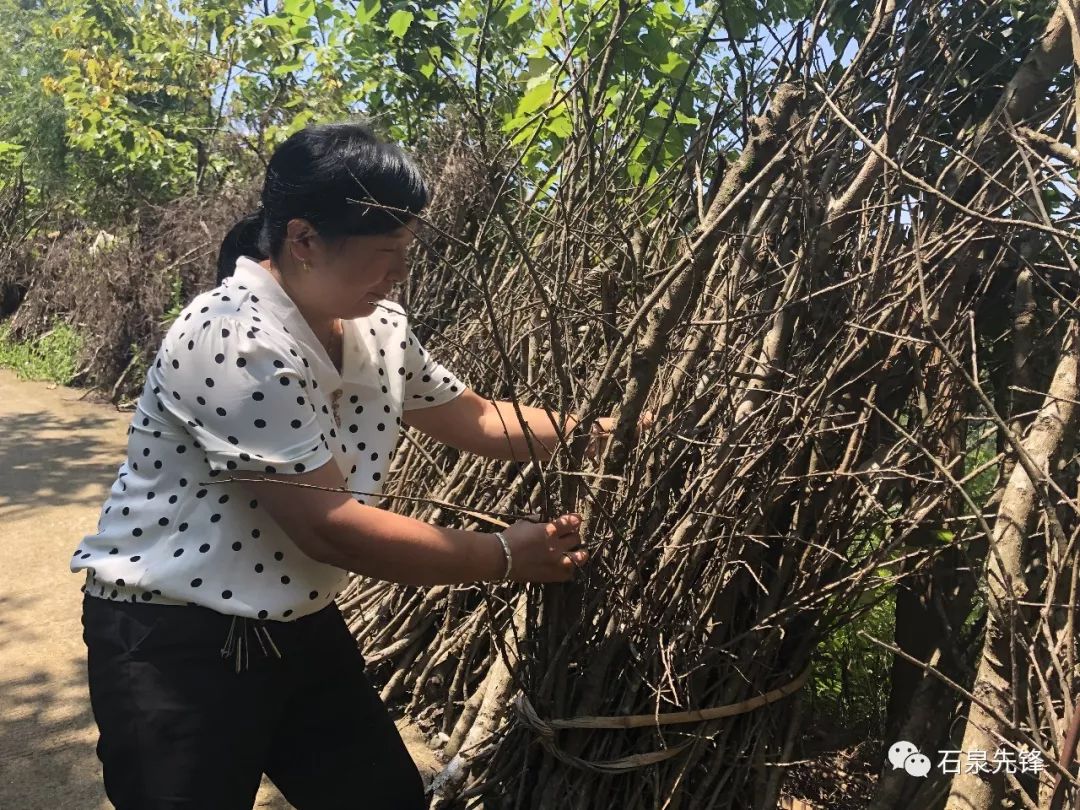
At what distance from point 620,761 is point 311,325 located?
3.33ft

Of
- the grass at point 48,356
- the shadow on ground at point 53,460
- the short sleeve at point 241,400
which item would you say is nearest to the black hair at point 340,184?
the short sleeve at point 241,400

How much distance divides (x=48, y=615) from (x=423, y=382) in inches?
86.5

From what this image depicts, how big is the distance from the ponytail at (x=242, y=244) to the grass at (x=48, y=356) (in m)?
6.54

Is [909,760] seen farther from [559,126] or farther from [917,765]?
[559,126]

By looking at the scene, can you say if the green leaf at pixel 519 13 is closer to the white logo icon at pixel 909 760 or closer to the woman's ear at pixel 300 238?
the woman's ear at pixel 300 238

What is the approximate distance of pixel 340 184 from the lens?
4.35 feet

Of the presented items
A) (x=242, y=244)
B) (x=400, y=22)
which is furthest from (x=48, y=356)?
(x=242, y=244)

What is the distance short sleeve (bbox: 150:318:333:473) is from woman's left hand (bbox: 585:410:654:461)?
559 millimetres

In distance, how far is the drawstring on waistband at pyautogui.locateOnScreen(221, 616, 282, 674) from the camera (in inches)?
53.7

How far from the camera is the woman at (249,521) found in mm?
1279

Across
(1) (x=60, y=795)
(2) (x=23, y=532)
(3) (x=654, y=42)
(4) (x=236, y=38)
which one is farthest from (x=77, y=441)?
(3) (x=654, y=42)

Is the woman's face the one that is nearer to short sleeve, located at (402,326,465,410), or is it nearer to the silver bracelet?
short sleeve, located at (402,326,465,410)

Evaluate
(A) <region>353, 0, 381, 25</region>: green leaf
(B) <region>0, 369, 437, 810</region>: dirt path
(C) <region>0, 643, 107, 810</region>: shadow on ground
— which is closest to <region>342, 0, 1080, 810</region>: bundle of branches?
(B) <region>0, 369, 437, 810</region>: dirt path

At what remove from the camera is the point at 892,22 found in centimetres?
183
